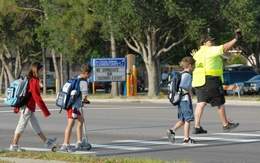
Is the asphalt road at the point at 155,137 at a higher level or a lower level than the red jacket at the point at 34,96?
lower

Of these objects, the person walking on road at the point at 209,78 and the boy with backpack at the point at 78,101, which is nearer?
the boy with backpack at the point at 78,101

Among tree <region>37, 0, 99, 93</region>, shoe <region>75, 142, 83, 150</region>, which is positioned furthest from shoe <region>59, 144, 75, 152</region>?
tree <region>37, 0, 99, 93</region>

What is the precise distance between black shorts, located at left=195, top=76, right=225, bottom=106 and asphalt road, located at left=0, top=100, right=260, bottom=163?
82 centimetres

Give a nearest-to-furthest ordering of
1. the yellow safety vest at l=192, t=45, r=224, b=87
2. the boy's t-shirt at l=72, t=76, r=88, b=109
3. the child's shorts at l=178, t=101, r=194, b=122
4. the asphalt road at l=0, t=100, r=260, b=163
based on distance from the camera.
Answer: the asphalt road at l=0, t=100, r=260, b=163
the boy's t-shirt at l=72, t=76, r=88, b=109
the child's shorts at l=178, t=101, r=194, b=122
the yellow safety vest at l=192, t=45, r=224, b=87

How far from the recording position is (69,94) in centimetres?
1348

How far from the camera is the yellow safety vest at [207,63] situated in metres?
15.5

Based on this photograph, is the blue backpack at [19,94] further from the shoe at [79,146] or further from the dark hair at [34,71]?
the shoe at [79,146]

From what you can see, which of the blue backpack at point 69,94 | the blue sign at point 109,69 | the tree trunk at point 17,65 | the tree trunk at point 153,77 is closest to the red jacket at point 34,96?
the blue backpack at point 69,94

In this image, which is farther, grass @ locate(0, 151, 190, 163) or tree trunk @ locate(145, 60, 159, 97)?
tree trunk @ locate(145, 60, 159, 97)

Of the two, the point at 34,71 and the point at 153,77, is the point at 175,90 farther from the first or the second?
the point at 153,77

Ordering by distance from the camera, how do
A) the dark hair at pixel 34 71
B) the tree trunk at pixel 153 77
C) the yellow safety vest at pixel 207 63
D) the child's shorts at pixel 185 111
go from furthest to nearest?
the tree trunk at pixel 153 77 → the yellow safety vest at pixel 207 63 → the child's shorts at pixel 185 111 → the dark hair at pixel 34 71

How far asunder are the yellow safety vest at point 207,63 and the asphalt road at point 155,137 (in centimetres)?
137

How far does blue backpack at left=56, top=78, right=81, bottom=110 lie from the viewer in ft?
44.2

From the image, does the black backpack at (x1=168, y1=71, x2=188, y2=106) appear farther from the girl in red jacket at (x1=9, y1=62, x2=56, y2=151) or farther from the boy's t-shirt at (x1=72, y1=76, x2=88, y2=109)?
the girl in red jacket at (x1=9, y1=62, x2=56, y2=151)
